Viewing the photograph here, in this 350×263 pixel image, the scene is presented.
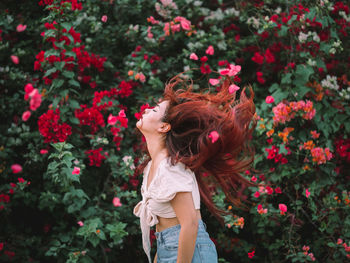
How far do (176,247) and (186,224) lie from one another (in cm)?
14

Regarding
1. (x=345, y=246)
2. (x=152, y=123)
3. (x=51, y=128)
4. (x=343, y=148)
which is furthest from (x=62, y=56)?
(x=345, y=246)

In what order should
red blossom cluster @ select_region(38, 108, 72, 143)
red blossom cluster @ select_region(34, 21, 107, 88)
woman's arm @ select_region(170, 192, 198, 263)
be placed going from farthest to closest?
red blossom cluster @ select_region(34, 21, 107, 88)
red blossom cluster @ select_region(38, 108, 72, 143)
woman's arm @ select_region(170, 192, 198, 263)

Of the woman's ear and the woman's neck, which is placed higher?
the woman's ear

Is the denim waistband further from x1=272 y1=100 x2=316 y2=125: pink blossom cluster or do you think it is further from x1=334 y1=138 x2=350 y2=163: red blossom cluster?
x1=334 y1=138 x2=350 y2=163: red blossom cluster

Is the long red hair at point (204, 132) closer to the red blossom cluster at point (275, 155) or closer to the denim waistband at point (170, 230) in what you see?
the denim waistband at point (170, 230)

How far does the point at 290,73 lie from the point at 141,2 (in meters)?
1.49

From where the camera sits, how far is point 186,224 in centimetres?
161

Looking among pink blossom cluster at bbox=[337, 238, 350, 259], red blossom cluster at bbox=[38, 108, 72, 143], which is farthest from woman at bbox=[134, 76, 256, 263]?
pink blossom cluster at bbox=[337, 238, 350, 259]

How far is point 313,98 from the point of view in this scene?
3.15 m

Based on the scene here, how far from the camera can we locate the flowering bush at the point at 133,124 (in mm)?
2820

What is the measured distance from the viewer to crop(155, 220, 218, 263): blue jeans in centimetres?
167

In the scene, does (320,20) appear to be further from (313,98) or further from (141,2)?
(141,2)

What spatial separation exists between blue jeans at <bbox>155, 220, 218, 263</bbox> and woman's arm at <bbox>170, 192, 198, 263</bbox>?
67mm

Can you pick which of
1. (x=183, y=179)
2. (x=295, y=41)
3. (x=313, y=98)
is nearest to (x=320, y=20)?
(x=295, y=41)
